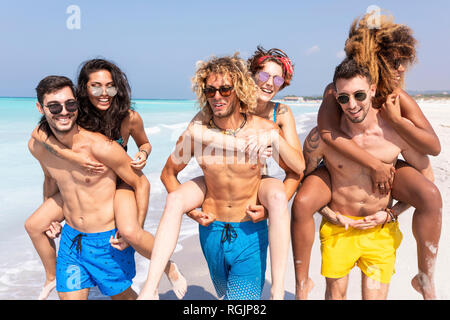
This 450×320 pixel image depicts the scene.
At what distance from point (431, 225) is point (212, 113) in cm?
198

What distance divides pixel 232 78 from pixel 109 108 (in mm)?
1199

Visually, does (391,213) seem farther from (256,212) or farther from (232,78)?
(232,78)

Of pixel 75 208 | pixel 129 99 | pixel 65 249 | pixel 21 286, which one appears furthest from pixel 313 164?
pixel 21 286

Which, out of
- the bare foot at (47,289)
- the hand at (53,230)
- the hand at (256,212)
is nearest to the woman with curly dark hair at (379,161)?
the hand at (256,212)

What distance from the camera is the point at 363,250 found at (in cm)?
327

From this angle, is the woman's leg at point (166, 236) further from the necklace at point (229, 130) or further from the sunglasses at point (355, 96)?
the sunglasses at point (355, 96)

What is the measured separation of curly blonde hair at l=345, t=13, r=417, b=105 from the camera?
9.31 ft

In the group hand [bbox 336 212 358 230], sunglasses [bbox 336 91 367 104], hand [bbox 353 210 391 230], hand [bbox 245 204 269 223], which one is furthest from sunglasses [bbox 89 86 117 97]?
hand [bbox 353 210 391 230]

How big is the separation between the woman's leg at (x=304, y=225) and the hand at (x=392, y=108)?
0.78m

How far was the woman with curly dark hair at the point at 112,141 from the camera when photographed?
10.3ft

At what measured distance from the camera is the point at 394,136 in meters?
3.08

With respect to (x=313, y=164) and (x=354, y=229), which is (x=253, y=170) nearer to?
(x=313, y=164)

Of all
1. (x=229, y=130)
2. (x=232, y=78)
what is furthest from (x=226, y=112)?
(x=232, y=78)

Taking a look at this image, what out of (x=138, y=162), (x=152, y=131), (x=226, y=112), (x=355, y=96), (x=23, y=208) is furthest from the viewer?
(x=152, y=131)
